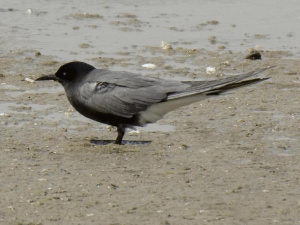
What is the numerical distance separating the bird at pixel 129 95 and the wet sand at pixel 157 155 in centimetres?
21

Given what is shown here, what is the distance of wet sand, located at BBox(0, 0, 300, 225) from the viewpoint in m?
5.88

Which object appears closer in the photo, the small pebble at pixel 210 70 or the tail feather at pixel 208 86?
the tail feather at pixel 208 86

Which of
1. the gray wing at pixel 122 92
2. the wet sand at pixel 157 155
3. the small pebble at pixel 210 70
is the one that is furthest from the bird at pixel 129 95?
the small pebble at pixel 210 70

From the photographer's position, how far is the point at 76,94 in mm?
7562

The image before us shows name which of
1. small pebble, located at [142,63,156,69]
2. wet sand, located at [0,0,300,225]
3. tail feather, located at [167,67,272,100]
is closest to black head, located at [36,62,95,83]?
wet sand, located at [0,0,300,225]

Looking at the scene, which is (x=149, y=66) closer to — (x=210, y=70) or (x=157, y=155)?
(x=210, y=70)

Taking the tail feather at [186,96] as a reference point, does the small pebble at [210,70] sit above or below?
below

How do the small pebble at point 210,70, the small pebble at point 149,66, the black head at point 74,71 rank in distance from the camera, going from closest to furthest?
the black head at point 74,71 → the small pebble at point 210,70 → the small pebble at point 149,66

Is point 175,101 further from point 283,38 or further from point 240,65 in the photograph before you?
point 283,38

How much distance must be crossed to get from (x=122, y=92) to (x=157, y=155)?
2.13ft

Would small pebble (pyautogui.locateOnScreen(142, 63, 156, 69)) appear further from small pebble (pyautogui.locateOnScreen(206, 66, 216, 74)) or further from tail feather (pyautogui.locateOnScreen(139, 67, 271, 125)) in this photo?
tail feather (pyautogui.locateOnScreen(139, 67, 271, 125))

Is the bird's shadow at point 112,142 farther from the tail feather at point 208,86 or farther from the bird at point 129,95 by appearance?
the tail feather at point 208,86

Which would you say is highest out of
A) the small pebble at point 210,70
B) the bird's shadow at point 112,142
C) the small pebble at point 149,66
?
the bird's shadow at point 112,142

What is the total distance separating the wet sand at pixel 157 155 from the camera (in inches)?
231
